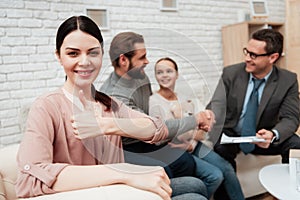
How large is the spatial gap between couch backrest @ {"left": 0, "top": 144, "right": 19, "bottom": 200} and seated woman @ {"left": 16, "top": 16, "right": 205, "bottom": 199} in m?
0.42

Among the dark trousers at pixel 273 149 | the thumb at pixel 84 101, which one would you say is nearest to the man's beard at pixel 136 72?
the thumb at pixel 84 101

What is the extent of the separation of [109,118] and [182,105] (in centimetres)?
24

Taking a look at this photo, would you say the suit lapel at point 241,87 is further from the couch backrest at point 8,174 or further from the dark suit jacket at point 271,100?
the couch backrest at point 8,174

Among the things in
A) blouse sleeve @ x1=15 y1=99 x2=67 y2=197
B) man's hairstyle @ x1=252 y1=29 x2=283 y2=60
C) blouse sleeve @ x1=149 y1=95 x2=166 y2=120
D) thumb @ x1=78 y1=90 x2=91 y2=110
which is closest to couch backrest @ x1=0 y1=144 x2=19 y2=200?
blouse sleeve @ x1=15 y1=99 x2=67 y2=197

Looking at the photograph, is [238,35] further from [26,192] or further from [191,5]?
[26,192]

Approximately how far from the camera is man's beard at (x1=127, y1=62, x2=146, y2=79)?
86 cm

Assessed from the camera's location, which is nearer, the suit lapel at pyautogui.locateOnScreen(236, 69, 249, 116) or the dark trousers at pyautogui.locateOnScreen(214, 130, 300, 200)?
the dark trousers at pyautogui.locateOnScreen(214, 130, 300, 200)

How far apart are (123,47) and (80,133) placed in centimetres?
26

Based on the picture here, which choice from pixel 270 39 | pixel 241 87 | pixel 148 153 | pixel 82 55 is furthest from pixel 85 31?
pixel 270 39

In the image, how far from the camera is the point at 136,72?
2.87ft

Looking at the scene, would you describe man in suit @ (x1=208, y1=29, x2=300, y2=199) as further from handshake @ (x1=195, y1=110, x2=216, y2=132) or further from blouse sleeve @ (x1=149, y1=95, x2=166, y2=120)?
blouse sleeve @ (x1=149, y1=95, x2=166, y2=120)

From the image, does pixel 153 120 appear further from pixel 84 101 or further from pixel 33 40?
pixel 33 40

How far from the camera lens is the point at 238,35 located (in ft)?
9.20

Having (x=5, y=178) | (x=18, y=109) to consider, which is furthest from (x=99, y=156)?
(x=18, y=109)
